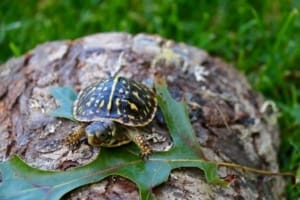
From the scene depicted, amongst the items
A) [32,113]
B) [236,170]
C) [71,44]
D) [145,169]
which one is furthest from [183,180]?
[71,44]

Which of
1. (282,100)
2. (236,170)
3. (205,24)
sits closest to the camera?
(236,170)

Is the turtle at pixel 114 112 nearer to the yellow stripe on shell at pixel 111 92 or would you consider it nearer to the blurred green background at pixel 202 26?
the yellow stripe on shell at pixel 111 92

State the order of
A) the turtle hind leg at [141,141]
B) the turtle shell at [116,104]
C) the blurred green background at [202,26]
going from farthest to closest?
the blurred green background at [202,26] < the turtle shell at [116,104] < the turtle hind leg at [141,141]

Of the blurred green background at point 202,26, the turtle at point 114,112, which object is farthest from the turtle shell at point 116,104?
the blurred green background at point 202,26

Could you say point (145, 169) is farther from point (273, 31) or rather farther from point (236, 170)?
point (273, 31)

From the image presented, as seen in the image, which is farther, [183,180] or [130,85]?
[130,85]

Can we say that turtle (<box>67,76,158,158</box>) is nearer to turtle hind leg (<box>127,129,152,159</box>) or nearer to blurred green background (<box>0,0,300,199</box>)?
Result: turtle hind leg (<box>127,129,152,159</box>)

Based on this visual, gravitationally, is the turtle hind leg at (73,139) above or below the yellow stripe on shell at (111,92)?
below

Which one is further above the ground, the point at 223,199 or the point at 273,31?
the point at 273,31
